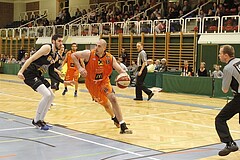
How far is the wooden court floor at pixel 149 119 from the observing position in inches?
295

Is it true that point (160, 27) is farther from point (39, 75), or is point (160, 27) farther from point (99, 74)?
point (39, 75)

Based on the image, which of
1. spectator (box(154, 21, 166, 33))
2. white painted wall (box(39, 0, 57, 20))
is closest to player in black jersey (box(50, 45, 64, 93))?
spectator (box(154, 21, 166, 33))

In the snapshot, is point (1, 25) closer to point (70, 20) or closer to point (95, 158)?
point (70, 20)

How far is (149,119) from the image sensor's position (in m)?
10.1

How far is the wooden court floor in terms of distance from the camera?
24.6 feet

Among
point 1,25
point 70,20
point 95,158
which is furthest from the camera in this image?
point 1,25

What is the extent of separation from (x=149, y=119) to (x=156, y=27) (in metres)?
13.9

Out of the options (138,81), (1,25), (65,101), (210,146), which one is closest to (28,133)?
(210,146)

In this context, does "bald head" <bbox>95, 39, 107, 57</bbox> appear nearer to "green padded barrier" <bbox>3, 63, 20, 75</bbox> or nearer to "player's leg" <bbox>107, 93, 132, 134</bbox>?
"player's leg" <bbox>107, 93, 132, 134</bbox>

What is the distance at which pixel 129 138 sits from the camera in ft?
25.1

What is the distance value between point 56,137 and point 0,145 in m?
1.13

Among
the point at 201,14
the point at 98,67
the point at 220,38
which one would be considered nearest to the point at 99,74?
the point at 98,67

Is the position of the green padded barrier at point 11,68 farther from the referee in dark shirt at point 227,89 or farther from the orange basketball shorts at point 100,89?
the referee in dark shirt at point 227,89

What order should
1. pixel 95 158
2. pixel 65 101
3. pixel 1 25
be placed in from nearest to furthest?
pixel 95 158
pixel 65 101
pixel 1 25
